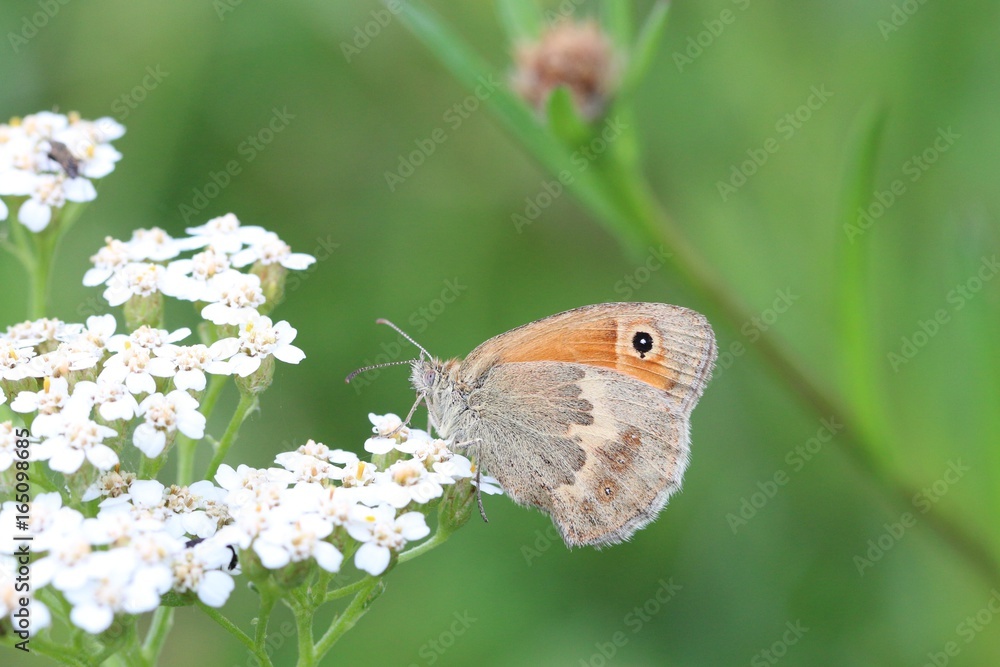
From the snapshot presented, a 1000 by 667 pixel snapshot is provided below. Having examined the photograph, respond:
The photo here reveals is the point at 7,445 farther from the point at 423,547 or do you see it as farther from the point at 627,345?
the point at 627,345

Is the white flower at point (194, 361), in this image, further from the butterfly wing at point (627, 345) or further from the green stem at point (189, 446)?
the butterfly wing at point (627, 345)

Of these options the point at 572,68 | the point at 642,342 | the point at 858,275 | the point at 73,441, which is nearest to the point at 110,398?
the point at 73,441

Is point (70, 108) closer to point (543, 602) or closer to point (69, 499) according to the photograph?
point (69, 499)

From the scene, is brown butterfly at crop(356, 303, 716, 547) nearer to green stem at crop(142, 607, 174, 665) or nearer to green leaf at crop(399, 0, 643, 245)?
green leaf at crop(399, 0, 643, 245)

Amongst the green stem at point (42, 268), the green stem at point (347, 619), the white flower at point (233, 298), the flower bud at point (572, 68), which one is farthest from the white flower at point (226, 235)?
the green stem at point (347, 619)

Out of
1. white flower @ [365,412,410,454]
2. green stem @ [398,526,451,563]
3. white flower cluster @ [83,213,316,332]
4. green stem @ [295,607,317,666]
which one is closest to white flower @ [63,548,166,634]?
green stem @ [295,607,317,666]

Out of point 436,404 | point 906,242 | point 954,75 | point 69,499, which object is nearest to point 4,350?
point 69,499
